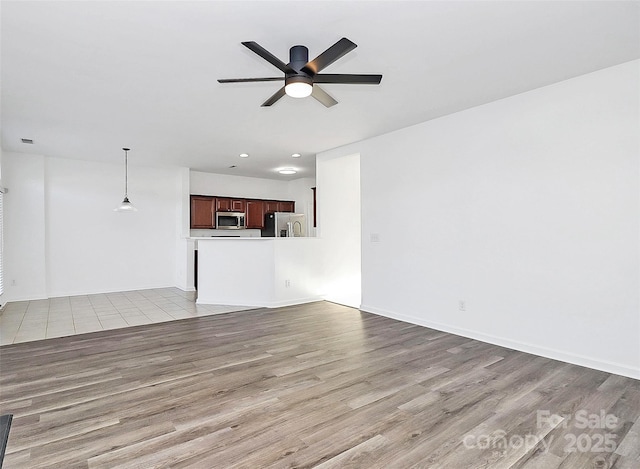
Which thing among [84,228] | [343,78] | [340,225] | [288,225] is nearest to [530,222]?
[343,78]

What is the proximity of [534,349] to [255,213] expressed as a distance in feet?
21.3

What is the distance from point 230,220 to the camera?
8.23 m

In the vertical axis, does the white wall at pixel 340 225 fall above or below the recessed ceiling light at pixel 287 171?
below

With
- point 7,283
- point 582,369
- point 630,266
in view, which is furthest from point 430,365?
point 7,283

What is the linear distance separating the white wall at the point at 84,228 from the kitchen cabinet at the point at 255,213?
159cm

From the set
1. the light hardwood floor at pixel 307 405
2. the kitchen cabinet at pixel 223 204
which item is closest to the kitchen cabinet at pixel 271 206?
the kitchen cabinet at pixel 223 204

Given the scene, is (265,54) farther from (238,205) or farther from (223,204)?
(238,205)

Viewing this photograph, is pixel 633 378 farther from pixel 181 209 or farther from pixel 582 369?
pixel 181 209

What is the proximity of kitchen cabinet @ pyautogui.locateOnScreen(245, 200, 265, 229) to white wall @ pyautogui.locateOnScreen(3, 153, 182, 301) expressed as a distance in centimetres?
159

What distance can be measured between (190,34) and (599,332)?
13.6 ft

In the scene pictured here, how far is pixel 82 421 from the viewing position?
232 cm

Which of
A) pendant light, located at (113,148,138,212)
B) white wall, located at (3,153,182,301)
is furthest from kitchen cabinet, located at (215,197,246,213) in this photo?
pendant light, located at (113,148,138,212)

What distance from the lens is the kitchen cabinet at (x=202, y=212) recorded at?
7.82 m

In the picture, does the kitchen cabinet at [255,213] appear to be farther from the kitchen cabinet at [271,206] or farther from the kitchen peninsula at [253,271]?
the kitchen peninsula at [253,271]
